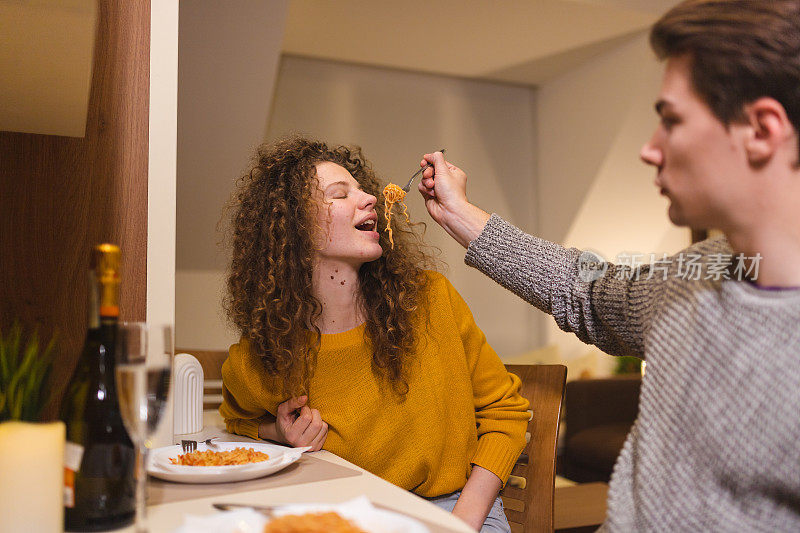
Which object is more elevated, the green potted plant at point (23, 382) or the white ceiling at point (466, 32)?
the white ceiling at point (466, 32)

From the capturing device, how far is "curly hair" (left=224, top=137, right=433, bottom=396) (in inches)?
62.5

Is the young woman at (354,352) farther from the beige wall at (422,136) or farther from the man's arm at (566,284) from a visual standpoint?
the beige wall at (422,136)

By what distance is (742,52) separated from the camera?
34.8 inches

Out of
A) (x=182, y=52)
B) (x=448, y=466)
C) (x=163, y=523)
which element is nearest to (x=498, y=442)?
(x=448, y=466)

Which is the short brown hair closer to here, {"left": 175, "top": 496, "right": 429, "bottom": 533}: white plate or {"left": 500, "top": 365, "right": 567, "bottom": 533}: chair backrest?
{"left": 175, "top": 496, "right": 429, "bottom": 533}: white plate

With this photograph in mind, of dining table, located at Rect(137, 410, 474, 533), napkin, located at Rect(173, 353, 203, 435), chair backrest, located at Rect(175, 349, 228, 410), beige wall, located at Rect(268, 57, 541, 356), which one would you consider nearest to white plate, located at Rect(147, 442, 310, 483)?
dining table, located at Rect(137, 410, 474, 533)

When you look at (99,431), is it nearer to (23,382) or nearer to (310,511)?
(23,382)

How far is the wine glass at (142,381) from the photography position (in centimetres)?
76

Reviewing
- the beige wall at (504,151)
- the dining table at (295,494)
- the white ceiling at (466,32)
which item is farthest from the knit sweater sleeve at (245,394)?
the white ceiling at (466,32)

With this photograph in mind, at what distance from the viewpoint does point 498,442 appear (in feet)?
5.16

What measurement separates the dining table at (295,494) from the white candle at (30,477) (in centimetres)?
14

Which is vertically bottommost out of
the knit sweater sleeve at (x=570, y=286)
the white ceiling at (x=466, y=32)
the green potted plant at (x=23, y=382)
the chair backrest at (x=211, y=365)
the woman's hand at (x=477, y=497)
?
the woman's hand at (x=477, y=497)

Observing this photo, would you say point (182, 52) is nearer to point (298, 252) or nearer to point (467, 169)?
point (298, 252)

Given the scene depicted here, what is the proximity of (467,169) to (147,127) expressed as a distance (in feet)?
14.9
